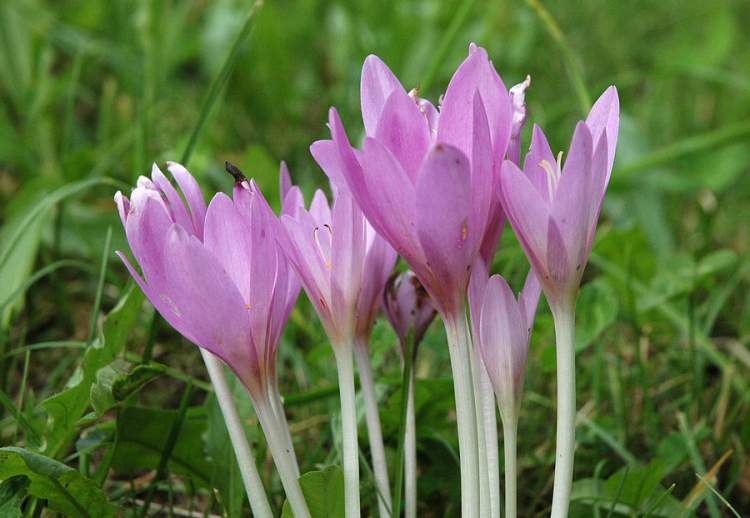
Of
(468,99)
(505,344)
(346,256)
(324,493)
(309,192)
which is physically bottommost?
(324,493)

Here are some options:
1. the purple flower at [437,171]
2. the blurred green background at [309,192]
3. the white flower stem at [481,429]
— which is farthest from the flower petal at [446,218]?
the blurred green background at [309,192]

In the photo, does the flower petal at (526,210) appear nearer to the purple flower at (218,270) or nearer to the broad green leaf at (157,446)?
the purple flower at (218,270)

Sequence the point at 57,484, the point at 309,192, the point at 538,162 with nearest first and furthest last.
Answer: the point at 538,162 → the point at 57,484 → the point at 309,192

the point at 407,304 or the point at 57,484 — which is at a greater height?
the point at 407,304

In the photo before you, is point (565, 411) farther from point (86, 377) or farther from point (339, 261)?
point (86, 377)

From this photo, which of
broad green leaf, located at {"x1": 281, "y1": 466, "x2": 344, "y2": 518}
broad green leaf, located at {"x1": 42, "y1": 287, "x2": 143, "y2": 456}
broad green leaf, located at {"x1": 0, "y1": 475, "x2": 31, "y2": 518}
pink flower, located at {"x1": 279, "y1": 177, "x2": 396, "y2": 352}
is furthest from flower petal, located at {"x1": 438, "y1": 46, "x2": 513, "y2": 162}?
broad green leaf, located at {"x1": 0, "y1": 475, "x2": 31, "y2": 518}

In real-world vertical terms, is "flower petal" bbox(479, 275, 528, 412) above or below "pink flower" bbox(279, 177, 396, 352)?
below

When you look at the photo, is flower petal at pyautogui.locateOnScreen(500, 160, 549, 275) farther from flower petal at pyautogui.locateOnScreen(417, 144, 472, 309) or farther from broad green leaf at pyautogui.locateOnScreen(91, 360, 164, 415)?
broad green leaf at pyautogui.locateOnScreen(91, 360, 164, 415)

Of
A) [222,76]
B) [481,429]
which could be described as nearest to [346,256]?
[481,429]
